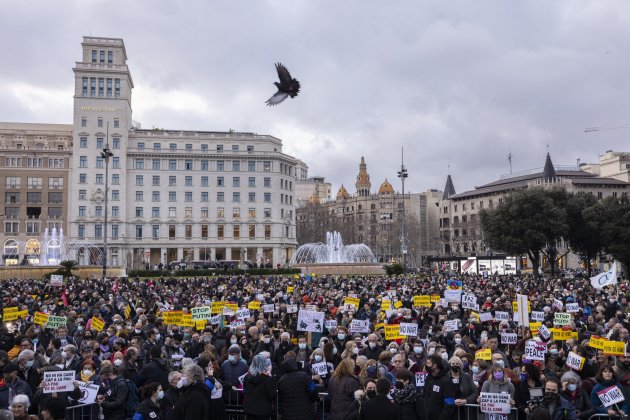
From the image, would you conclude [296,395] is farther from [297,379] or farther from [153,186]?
[153,186]

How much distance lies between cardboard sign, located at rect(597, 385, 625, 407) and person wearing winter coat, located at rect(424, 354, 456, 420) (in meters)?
1.97

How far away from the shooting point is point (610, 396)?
839 centimetres

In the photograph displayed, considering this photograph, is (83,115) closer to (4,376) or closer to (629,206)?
(629,206)

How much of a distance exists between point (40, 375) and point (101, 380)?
4.18 feet

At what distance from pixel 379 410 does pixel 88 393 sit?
441 cm

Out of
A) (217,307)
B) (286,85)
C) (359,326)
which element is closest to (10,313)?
(217,307)

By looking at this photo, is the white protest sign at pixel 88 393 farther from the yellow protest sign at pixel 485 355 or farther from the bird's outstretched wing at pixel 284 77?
the bird's outstretched wing at pixel 284 77

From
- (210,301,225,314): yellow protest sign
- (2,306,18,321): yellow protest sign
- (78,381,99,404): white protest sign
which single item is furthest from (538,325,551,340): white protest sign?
(2,306,18,321): yellow protest sign

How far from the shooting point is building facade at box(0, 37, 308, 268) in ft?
290

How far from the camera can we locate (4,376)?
8.82 meters

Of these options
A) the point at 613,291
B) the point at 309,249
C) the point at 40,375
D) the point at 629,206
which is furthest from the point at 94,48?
the point at 40,375

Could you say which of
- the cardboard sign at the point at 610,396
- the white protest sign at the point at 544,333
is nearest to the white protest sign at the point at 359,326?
the white protest sign at the point at 544,333

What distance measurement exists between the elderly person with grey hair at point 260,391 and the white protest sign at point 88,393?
7.14 feet

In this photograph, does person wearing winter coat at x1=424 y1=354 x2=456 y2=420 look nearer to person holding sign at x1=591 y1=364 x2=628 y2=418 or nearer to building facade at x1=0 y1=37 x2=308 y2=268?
person holding sign at x1=591 y1=364 x2=628 y2=418
